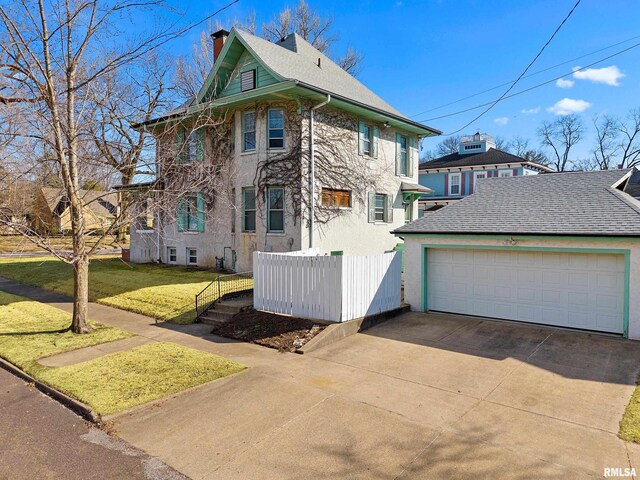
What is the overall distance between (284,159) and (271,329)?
8.09 metres

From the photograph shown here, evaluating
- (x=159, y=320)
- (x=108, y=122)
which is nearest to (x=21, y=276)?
(x=159, y=320)

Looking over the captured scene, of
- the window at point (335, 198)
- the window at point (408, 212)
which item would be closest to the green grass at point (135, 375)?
the window at point (335, 198)

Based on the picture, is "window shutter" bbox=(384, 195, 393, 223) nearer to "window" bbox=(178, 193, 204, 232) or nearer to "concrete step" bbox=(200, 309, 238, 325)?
"window" bbox=(178, 193, 204, 232)

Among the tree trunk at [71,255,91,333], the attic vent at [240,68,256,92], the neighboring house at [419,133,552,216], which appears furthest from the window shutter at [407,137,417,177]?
the tree trunk at [71,255,91,333]

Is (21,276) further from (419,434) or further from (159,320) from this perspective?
(419,434)

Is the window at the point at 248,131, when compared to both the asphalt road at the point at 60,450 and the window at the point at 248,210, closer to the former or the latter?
the window at the point at 248,210

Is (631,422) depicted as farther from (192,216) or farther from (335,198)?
(192,216)

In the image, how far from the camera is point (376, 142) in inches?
750

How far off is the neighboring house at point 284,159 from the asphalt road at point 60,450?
9.01m

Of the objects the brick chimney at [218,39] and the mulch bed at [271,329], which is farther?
the brick chimney at [218,39]

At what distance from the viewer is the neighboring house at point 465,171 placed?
102 feet

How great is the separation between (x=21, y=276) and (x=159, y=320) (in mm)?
12512

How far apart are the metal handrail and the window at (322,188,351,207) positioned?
445 cm

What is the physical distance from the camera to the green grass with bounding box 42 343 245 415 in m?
6.43
